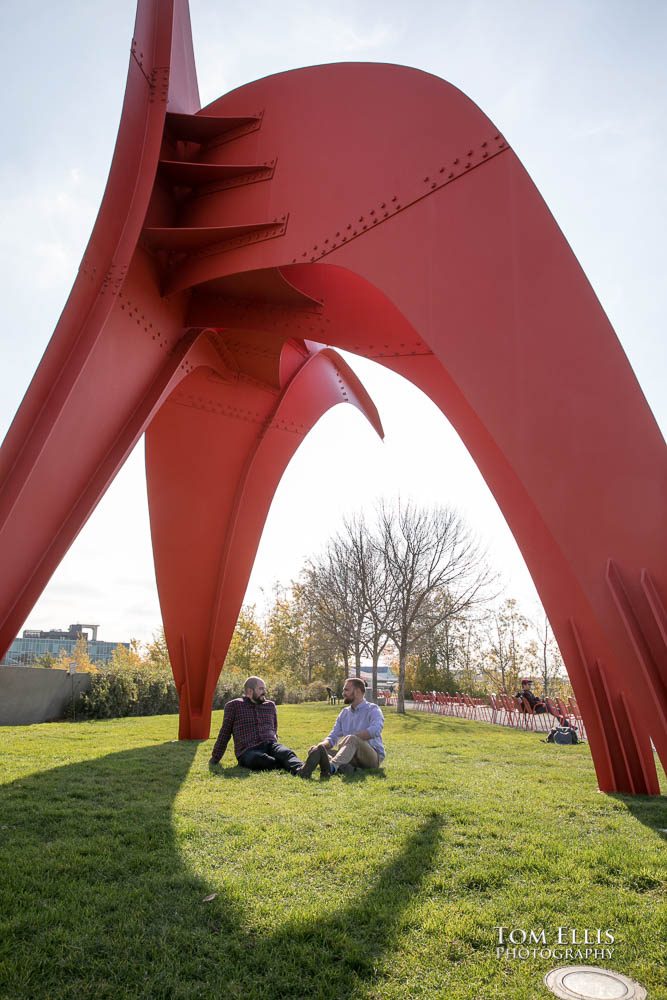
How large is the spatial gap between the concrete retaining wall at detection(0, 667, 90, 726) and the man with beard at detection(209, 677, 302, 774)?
320 inches

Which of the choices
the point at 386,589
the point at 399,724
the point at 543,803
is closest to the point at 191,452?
the point at 543,803

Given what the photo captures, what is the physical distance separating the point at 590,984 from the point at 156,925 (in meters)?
1.96

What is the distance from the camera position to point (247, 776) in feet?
→ 22.5

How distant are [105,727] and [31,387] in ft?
30.7

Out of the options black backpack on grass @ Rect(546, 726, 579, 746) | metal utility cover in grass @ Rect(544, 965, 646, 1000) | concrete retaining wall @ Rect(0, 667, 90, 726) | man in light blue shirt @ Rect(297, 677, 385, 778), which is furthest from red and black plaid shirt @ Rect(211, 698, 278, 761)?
concrete retaining wall @ Rect(0, 667, 90, 726)

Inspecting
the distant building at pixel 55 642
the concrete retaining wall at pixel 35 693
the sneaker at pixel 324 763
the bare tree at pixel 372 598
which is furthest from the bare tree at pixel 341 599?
the distant building at pixel 55 642

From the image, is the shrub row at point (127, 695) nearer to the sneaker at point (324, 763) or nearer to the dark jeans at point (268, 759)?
the dark jeans at point (268, 759)

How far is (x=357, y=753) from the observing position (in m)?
7.36

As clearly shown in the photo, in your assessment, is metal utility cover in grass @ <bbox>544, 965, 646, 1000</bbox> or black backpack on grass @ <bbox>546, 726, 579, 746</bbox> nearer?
metal utility cover in grass @ <bbox>544, 965, 646, 1000</bbox>

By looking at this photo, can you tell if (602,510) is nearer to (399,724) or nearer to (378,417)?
(378,417)

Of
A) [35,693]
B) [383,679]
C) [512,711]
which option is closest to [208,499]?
[35,693]

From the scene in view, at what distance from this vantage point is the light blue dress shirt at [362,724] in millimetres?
7621

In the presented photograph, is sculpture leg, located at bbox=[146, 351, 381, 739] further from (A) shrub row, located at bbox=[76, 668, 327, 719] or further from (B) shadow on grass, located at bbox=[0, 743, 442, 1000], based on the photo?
(A) shrub row, located at bbox=[76, 668, 327, 719]

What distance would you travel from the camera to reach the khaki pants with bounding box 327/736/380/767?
728 cm
